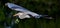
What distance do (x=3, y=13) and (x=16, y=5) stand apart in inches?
9.1

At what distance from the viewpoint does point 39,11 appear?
1.94 metres

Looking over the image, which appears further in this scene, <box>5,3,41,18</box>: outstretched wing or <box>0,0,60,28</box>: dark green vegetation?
<box>5,3,41,18</box>: outstretched wing

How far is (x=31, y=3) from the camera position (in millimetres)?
1999

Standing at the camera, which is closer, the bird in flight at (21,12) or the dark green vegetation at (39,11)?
the dark green vegetation at (39,11)

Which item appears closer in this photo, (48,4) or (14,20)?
(14,20)

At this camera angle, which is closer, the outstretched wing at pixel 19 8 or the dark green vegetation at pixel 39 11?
the dark green vegetation at pixel 39 11

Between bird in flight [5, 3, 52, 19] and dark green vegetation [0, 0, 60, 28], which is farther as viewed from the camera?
bird in flight [5, 3, 52, 19]

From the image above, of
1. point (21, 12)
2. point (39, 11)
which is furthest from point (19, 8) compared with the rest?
point (39, 11)

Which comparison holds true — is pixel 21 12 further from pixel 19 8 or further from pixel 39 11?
pixel 39 11

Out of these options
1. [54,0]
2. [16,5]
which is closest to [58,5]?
[54,0]

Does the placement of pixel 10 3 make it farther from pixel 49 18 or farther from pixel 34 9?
pixel 49 18

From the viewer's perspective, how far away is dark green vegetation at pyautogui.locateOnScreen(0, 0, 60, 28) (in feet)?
5.64

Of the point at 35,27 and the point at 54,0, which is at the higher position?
the point at 54,0

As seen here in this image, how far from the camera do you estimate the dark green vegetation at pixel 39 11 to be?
5.64 ft
